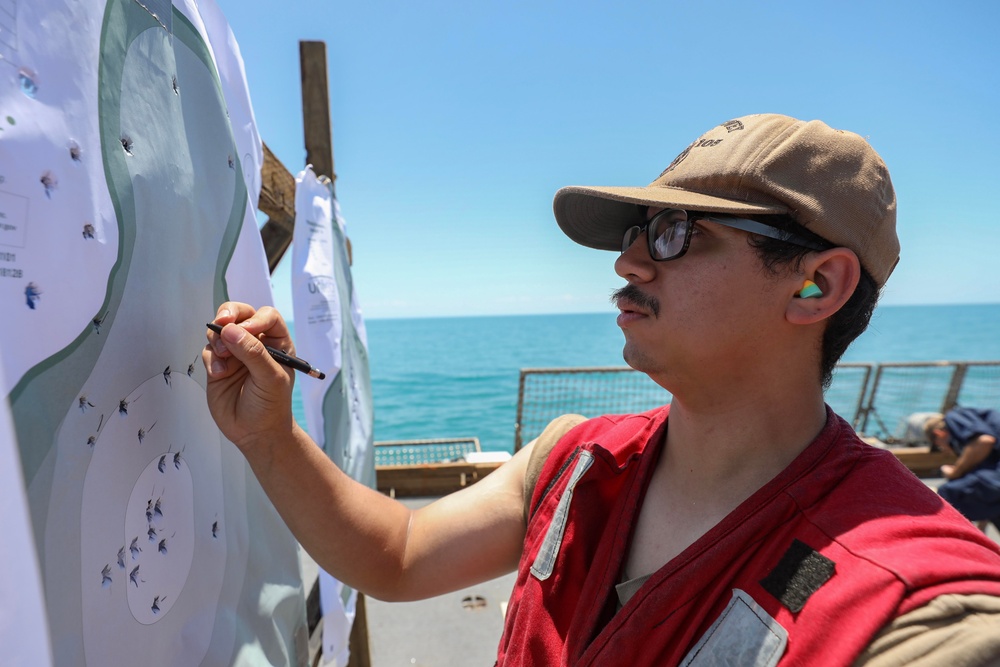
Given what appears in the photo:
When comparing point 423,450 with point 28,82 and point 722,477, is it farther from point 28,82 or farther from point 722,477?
point 28,82

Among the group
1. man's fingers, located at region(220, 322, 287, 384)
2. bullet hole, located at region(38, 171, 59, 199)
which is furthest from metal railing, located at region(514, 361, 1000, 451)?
bullet hole, located at region(38, 171, 59, 199)

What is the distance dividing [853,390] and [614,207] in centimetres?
879

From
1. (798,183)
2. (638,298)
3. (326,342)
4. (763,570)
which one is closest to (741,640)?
(763,570)

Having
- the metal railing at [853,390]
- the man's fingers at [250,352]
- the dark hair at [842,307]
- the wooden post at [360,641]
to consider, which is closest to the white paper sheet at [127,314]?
the man's fingers at [250,352]

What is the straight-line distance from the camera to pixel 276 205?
2.18 meters

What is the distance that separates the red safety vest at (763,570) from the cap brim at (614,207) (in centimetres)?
53

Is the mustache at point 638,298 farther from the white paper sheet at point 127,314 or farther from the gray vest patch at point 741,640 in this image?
the white paper sheet at point 127,314

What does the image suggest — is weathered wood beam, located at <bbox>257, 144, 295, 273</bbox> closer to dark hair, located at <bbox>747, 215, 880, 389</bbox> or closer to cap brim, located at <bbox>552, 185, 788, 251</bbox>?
cap brim, located at <bbox>552, 185, 788, 251</bbox>

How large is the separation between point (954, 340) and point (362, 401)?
74.3 metres

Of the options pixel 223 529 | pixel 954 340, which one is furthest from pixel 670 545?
pixel 954 340

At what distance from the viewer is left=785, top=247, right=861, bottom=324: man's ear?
117cm

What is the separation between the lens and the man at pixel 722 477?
2.90 feet

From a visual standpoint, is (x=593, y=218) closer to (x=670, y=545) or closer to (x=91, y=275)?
(x=670, y=545)

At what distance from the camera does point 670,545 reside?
3.91 feet
